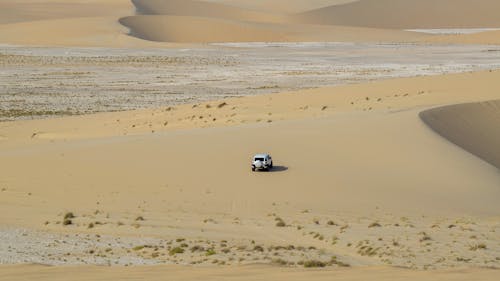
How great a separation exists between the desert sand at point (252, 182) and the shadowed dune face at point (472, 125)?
0.08 meters

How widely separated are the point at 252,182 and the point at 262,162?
0.69 m

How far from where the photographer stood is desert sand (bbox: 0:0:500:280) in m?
14.9

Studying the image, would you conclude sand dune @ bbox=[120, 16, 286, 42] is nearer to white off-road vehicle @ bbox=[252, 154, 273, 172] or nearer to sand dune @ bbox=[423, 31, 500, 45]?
sand dune @ bbox=[423, 31, 500, 45]

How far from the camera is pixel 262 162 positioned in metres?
23.3

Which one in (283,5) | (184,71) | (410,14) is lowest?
(184,71)

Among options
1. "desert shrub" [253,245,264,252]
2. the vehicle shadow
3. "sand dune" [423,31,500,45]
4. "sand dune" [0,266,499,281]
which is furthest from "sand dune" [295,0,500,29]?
"sand dune" [0,266,499,281]

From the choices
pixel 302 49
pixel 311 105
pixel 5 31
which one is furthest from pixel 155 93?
pixel 5 31

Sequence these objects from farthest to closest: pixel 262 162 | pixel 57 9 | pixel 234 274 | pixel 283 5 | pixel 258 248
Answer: pixel 283 5 < pixel 57 9 < pixel 262 162 < pixel 258 248 < pixel 234 274

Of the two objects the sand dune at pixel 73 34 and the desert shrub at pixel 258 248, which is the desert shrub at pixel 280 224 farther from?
the sand dune at pixel 73 34

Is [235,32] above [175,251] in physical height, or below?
above

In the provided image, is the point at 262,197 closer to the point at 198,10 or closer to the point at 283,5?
the point at 198,10

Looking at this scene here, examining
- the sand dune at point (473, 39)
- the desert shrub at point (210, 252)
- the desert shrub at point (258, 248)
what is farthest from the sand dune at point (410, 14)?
the desert shrub at point (210, 252)

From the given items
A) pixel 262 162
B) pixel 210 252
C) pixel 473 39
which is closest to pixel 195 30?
pixel 473 39

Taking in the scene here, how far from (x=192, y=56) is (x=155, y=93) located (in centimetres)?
3157
